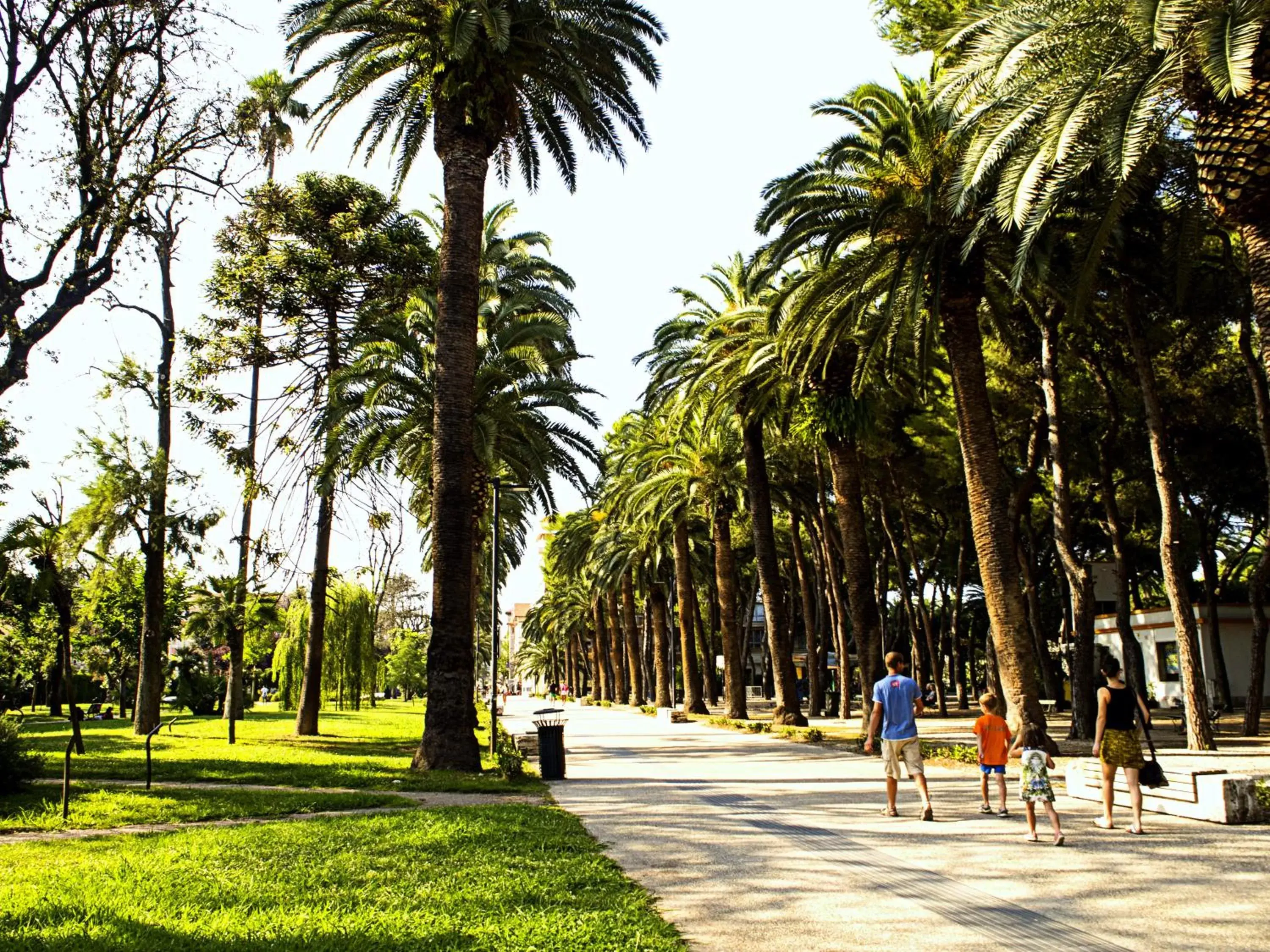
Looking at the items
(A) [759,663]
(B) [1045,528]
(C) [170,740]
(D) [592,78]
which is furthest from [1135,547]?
(A) [759,663]

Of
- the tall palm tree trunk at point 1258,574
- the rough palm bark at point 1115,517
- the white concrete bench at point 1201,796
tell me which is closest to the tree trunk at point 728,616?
the rough palm bark at point 1115,517

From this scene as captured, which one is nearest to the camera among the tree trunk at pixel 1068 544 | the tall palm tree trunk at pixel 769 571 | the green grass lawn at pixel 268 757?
the green grass lawn at pixel 268 757

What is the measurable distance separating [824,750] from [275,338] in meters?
17.2

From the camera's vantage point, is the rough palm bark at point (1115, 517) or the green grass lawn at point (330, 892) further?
the rough palm bark at point (1115, 517)

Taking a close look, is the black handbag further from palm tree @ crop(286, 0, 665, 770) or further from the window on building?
the window on building

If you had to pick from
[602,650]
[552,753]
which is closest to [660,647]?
[602,650]

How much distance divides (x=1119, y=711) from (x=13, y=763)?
14.1m

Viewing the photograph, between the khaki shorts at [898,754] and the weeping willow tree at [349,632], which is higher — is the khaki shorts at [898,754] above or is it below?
below

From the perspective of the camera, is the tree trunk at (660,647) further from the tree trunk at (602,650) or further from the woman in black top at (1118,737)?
the woman in black top at (1118,737)

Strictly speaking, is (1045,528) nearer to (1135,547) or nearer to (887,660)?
(1135,547)

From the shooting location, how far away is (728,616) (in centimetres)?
3300

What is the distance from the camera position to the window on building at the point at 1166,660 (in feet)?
124

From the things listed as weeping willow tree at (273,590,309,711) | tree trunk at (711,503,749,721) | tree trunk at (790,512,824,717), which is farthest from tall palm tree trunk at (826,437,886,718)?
weeping willow tree at (273,590,309,711)

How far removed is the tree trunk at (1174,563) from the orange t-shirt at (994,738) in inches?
295
